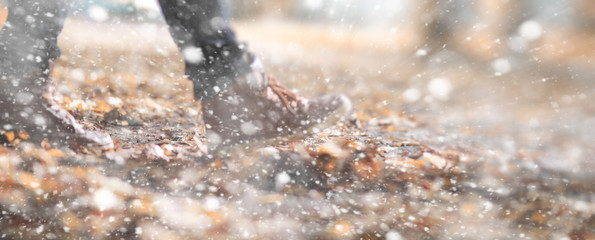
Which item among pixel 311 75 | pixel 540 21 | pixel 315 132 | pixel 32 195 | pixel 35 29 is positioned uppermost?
pixel 540 21

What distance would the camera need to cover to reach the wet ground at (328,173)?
972 mm

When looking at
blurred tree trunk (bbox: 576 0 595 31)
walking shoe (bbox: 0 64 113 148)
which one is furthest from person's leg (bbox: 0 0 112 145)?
blurred tree trunk (bbox: 576 0 595 31)

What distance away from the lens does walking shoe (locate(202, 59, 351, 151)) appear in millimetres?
1131

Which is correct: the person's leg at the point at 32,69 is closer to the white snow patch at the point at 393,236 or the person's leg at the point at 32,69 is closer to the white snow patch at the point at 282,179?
the white snow patch at the point at 282,179

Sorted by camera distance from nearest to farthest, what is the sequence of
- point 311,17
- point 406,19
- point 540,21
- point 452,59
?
point 540,21
point 452,59
point 406,19
point 311,17

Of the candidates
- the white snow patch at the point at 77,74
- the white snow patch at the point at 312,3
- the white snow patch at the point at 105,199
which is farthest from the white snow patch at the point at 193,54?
the white snow patch at the point at 312,3

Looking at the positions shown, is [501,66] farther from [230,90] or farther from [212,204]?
[212,204]

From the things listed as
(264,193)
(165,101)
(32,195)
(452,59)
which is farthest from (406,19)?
(32,195)

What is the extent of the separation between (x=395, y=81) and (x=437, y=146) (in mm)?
1055

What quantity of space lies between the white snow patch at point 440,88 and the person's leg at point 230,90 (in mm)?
1056

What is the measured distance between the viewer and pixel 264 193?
1.10 metres

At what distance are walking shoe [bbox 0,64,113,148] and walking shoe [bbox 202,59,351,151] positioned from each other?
1.56 feet

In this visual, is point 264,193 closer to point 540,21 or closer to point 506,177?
point 506,177

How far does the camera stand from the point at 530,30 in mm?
2271
